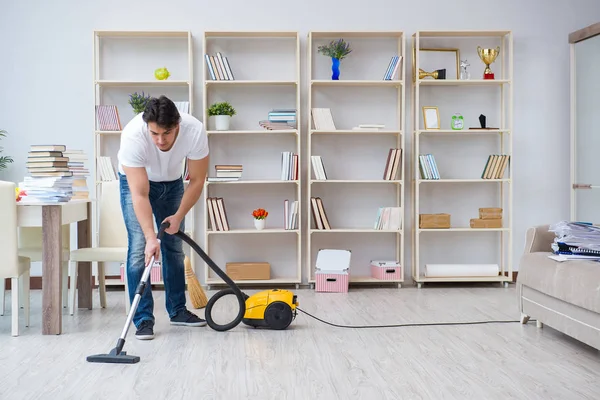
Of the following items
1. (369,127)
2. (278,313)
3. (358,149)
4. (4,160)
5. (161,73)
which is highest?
(161,73)

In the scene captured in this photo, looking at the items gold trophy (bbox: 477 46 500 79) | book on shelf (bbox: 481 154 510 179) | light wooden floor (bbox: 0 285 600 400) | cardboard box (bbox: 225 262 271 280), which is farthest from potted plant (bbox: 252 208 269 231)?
gold trophy (bbox: 477 46 500 79)

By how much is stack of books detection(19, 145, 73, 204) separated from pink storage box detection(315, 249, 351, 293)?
2.05 metres

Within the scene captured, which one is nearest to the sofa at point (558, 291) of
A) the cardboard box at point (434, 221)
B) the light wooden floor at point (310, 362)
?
the light wooden floor at point (310, 362)

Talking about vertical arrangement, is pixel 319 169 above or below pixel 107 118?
below

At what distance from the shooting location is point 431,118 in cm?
542

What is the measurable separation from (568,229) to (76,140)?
378 cm

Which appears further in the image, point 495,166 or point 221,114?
point 495,166

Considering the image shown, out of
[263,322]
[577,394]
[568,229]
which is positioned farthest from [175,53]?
[577,394]

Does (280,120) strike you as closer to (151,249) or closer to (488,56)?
(488,56)

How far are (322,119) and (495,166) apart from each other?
142 cm

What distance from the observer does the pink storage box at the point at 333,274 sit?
5133mm

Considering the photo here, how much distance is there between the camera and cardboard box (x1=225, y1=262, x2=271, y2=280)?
5.31 metres

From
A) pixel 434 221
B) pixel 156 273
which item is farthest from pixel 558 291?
pixel 156 273

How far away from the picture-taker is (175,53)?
5469 mm
